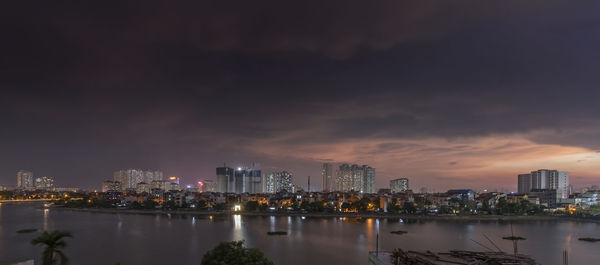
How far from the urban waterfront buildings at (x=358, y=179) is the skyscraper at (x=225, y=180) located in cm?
→ 3475

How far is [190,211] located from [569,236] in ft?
124

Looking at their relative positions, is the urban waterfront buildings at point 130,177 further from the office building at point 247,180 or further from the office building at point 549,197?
the office building at point 549,197

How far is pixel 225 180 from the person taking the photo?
396 feet

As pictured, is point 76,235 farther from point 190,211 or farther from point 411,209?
point 411,209

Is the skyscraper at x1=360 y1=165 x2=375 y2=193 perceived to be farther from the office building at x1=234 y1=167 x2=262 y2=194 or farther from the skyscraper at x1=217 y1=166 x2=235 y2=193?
the skyscraper at x1=217 y1=166 x2=235 y2=193

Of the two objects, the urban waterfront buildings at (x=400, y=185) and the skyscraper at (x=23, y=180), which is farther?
the skyscraper at (x=23, y=180)

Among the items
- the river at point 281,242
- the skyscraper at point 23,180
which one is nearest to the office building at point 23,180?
the skyscraper at point 23,180

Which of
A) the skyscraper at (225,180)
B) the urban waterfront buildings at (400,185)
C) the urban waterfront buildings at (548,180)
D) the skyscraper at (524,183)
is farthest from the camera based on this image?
the skyscraper at (225,180)

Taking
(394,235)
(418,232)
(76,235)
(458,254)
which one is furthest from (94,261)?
(418,232)

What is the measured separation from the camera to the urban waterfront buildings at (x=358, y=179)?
374 ft

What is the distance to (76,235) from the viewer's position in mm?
25156

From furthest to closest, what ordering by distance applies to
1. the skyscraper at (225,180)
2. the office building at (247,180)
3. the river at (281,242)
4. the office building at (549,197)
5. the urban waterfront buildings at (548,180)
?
the skyscraper at (225,180) → the office building at (247,180) → the urban waterfront buildings at (548,180) → the office building at (549,197) → the river at (281,242)

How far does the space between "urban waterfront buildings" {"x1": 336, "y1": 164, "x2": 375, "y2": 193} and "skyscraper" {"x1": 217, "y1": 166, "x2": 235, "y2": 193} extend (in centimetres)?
3475

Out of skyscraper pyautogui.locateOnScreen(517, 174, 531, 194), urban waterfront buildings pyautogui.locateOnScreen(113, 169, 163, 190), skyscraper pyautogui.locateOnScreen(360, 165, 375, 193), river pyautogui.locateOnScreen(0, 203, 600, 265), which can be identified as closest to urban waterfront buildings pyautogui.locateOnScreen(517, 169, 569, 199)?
skyscraper pyautogui.locateOnScreen(517, 174, 531, 194)
